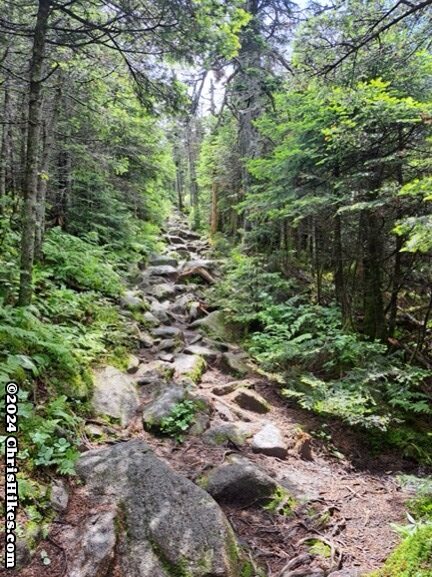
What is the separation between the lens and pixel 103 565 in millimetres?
3033

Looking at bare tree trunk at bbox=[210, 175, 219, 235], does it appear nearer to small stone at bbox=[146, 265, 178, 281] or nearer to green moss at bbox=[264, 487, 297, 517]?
small stone at bbox=[146, 265, 178, 281]

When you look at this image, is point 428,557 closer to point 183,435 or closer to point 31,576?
point 31,576

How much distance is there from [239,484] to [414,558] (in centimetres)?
223

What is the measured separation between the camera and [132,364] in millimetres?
7559

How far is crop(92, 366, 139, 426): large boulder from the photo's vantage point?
5.77 meters

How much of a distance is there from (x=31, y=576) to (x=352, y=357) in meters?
5.73

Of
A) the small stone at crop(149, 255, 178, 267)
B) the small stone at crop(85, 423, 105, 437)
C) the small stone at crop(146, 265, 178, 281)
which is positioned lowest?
the small stone at crop(85, 423, 105, 437)

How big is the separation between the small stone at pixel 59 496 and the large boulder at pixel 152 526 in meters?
0.21

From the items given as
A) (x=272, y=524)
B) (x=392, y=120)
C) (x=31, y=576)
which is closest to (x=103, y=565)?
(x=31, y=576)

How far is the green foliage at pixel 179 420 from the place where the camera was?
5.71m

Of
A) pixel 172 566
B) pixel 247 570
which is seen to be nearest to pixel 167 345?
pixel 247 570

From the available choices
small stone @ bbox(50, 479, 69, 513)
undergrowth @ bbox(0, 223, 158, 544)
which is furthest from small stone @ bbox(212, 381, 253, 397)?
small stone @ bbox(50, 479, 69, 513)

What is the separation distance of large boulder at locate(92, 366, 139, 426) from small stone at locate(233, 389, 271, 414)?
69.9 inches

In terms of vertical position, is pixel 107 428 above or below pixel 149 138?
below
